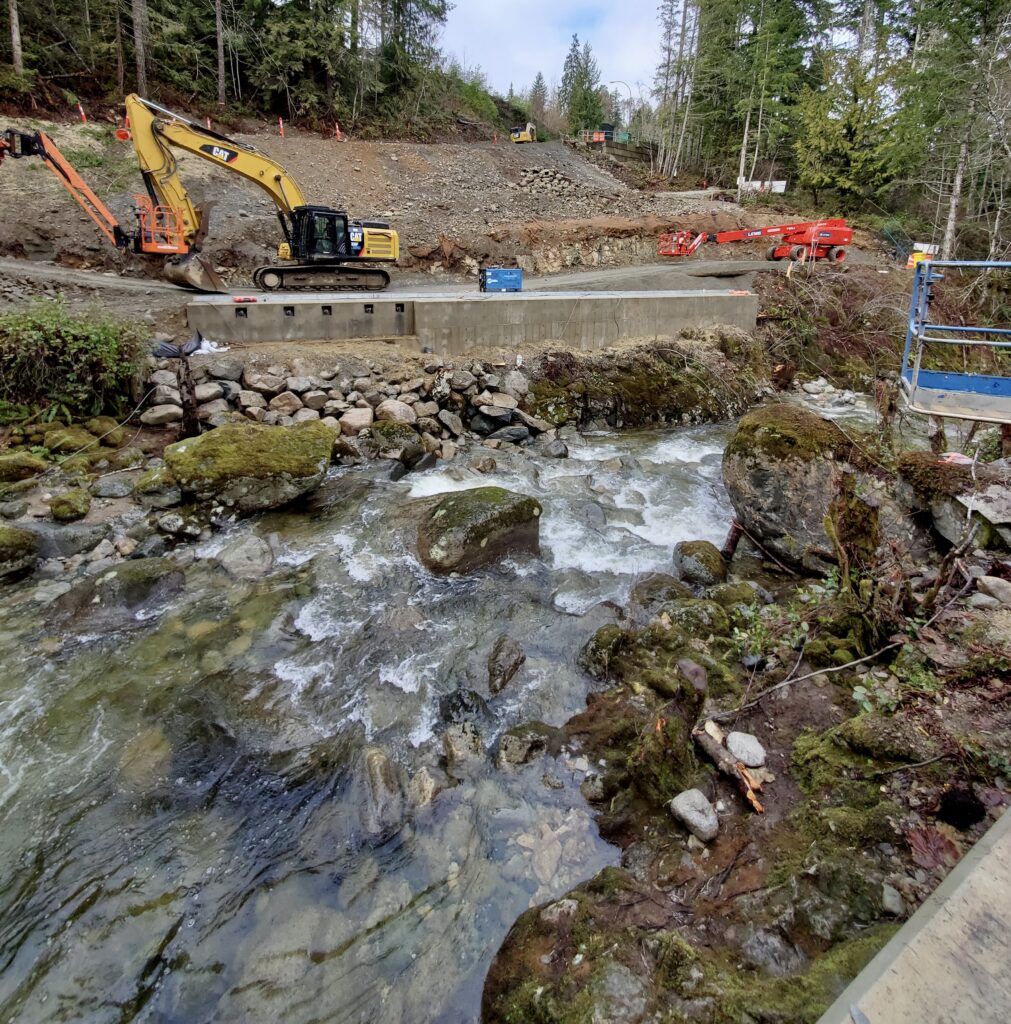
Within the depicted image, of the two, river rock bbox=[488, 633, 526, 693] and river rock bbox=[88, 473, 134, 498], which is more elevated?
river rock bbox=[88, 473, 134, 498]

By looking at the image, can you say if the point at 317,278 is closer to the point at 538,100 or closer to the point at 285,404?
the point at 285,404

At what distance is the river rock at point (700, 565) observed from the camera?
636 centimetres

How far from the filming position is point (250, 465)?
7.63 meters

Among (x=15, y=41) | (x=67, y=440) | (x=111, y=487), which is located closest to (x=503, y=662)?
(x=111, y=487)

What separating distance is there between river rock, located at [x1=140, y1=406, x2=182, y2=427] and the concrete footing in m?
2.70

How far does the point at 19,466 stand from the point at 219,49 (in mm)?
25587

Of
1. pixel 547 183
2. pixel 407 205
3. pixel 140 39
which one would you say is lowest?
pixel 407 205

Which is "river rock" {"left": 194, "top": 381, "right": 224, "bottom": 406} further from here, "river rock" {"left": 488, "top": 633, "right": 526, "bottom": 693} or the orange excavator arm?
"river rock" {"left": 488, "top": 633, "right": 526, "bottom": 693}

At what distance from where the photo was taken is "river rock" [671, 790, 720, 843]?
10.5 feet

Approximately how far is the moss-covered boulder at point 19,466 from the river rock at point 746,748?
8.87m

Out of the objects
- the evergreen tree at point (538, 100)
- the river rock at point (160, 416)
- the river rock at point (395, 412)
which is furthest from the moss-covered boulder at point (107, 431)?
the evergreen tree at point (538, 100)

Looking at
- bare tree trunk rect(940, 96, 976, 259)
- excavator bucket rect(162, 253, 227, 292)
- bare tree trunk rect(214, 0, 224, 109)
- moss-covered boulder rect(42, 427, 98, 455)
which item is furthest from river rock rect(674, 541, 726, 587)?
bare tree trunk rect(214, 0, 224, 109)

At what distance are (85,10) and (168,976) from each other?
3097 centimetres

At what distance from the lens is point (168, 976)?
305cm
